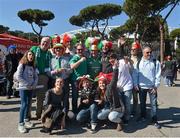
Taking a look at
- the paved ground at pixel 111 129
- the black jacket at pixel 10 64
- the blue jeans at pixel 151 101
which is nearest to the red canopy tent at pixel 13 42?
the black jacket at pixel 10 64

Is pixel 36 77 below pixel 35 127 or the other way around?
the other way around

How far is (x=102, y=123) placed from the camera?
26.8ft

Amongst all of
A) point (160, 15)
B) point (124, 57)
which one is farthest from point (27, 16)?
point (124, 57)

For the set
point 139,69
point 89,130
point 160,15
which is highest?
point 160,15

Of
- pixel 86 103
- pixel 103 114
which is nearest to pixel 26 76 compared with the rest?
pixel 86 103

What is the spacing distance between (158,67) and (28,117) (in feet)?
9.53

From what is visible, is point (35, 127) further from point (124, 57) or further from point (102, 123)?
point (124, 57)

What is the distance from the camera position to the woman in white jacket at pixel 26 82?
25.2 feet

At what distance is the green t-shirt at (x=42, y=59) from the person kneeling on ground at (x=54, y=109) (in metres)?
0.65

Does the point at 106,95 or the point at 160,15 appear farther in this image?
the point at 160,15

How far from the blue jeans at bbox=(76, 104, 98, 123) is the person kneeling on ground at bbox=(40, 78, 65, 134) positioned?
38 cm

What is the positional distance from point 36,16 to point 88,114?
150 feet

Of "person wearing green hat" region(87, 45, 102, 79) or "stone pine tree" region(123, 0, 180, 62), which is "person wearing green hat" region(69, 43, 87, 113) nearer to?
"person wearing green hat" region(87, 45, 102, 79)

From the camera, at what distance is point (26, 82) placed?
7734mm
